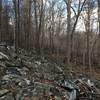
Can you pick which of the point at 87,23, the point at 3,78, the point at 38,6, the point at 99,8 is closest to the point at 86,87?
the point at 3,78

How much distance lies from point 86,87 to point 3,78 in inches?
178

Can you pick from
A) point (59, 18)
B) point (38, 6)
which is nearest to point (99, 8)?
point (38, 6)

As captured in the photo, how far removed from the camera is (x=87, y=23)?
26906 mm

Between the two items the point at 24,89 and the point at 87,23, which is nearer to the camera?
the point at 24,89

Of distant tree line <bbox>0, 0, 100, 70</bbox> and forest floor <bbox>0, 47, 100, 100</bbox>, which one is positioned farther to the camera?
distant tree line <bbox>0, 0, 100, 70</bbox>

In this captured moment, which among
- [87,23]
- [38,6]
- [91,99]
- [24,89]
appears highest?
[38,6]

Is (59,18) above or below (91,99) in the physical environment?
above

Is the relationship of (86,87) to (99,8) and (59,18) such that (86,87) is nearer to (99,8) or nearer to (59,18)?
(99,8)

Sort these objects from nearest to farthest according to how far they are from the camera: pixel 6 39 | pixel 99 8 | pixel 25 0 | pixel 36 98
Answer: pixel 36 98, pixel 99 8, pixel 6 39, pixel 25 0

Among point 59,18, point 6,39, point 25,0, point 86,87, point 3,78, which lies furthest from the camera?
point 59,18

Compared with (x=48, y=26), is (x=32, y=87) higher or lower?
lower

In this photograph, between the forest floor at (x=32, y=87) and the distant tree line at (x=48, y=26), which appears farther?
the distant tree line at (x=48, y=26)

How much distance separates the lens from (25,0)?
28.4m

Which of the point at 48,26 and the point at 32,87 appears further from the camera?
the point at 48,26
